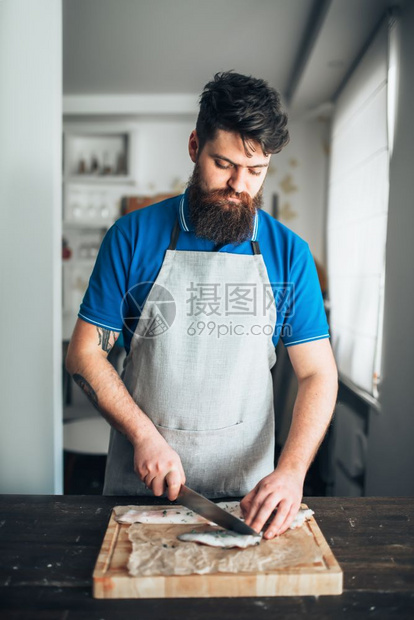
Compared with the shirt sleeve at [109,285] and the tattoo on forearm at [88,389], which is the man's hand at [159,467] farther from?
the shirt sleeve at [109,285]

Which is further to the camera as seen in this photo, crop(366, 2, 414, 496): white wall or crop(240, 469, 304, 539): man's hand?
crop(366, 2, 414, 496): white wall

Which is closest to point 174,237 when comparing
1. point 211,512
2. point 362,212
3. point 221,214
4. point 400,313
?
point 221,214

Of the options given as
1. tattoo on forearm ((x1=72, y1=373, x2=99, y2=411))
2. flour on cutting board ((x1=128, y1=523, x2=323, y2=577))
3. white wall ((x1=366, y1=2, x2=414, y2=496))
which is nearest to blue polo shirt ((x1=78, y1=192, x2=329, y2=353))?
tattoo on forearm ((x1=72, y1=373, x2=99, y2=411))

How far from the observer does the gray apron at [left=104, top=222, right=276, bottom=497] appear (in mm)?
1305

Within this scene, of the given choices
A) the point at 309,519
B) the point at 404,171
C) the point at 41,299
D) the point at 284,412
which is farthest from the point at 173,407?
the point at 404,171

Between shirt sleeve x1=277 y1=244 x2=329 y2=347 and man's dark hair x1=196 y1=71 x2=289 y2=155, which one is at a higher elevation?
man's dark hair x1=196 y1=71 x2=289 y2=155

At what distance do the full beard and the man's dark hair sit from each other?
0.12 m

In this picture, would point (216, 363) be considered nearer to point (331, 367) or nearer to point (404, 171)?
point (331, 367)

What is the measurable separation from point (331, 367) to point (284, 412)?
123 cm

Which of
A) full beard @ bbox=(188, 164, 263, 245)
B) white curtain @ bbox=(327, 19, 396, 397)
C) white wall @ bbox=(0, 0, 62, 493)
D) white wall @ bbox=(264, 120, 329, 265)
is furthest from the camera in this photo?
white wall @ bbox=(264, 120, 329, 265)

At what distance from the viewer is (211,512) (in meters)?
1.01

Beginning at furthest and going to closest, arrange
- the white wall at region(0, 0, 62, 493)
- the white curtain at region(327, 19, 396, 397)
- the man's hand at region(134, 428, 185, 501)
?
the white curtain at region(327, 19, 396, 397), the white wall at region(0, 0, 62, 493), the man's hand at region(134, 428, 185, 501)

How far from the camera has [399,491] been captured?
227 cm
